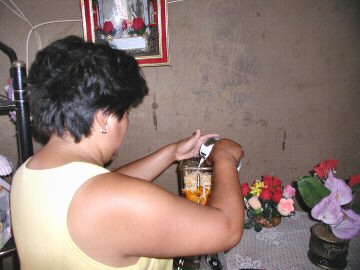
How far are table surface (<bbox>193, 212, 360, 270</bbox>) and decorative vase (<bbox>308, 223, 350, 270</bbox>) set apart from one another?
0.04 metres

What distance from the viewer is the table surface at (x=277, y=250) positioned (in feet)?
3.40

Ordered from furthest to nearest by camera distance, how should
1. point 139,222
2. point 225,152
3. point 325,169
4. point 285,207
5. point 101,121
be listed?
point 285,207 → point 325,169 → point 225,152 → point 101,121 → point 139,222

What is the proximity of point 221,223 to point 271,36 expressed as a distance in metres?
1.21

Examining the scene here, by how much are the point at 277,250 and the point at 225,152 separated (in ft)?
2.08

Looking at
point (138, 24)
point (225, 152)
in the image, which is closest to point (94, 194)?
point (225, 152)

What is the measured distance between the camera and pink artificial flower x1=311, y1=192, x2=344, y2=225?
3.10ft

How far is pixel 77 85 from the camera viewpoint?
64 cm

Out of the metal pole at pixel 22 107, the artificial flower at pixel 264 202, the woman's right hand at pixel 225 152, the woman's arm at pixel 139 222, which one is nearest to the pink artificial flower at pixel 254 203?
the artificial flower at pixel 264 202

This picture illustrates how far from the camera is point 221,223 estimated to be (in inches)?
24.0

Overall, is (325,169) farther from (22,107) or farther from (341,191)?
(22,107)

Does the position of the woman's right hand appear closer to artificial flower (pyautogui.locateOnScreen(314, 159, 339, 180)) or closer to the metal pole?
artificial flower (pyautogui.locateOnScreen(314, 159, 339, 180))

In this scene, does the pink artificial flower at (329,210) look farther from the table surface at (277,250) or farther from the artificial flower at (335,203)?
the table surface at (277,250)

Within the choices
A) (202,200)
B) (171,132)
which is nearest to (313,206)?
(202,200)

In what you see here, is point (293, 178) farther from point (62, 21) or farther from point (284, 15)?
point (62, 21)
